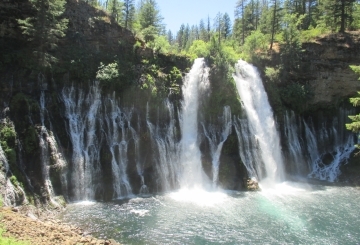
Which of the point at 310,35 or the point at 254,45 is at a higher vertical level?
the point at 310,35

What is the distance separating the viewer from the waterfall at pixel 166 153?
999 inches

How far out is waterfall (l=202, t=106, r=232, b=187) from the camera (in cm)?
2744

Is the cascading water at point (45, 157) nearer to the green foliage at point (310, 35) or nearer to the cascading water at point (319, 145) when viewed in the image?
the cascading water at point (319, 145)

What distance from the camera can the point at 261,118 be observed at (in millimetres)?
30953

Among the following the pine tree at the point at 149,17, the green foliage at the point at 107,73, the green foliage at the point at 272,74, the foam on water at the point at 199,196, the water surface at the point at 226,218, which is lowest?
the water surface at the point at 226,218

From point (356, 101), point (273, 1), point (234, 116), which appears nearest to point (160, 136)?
point (234, 116)

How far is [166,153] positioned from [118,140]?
429cm

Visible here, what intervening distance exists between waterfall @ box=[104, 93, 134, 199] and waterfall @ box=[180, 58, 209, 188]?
4700 millimetres

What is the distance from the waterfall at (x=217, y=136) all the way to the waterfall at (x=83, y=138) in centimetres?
1008

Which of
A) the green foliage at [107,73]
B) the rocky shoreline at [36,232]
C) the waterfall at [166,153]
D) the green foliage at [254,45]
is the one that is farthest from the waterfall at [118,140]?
the green foliage at [254,45]

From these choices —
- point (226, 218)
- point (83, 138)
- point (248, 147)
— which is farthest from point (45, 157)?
point (248, 147)

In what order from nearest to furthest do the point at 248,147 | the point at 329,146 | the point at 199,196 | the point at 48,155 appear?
the point at 48,155 → the point at 199,196 → the point at 248,147 → the point at 329,146

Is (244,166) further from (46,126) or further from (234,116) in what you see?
(46,126)

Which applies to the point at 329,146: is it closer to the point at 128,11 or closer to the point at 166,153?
the point at 166,153
